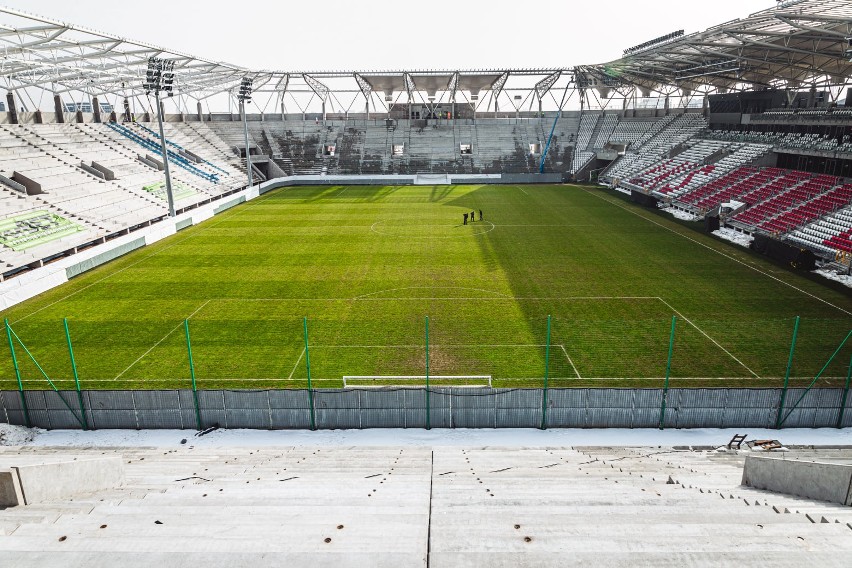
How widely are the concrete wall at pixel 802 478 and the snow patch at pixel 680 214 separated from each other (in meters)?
34.7

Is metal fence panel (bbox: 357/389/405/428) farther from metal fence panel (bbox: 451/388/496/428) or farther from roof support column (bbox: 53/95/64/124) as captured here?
roof support column (bbox: 53/95/64/124)

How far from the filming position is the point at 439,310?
77.2 feet

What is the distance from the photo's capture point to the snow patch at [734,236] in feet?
112

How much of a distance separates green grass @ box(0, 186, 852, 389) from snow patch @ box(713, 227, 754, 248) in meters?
1.36

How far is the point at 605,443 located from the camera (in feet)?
46.3

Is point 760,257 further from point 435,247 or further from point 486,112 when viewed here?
point 486,112

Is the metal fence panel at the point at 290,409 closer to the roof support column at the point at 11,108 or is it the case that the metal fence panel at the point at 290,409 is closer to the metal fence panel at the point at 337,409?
the metal fence panel at the point at 337,409

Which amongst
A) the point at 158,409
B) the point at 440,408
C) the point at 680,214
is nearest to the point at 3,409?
the point at 158,409

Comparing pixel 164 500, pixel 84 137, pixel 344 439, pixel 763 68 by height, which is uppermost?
pixel 763 68

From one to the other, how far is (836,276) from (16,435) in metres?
32.6

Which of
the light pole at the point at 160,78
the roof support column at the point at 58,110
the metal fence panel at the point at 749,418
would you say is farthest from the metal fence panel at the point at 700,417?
the roof support column at the point at 58,110

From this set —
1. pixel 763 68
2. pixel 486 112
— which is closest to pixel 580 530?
pixel 763 68

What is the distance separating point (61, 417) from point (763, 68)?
55545mm

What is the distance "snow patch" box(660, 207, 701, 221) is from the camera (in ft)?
137
